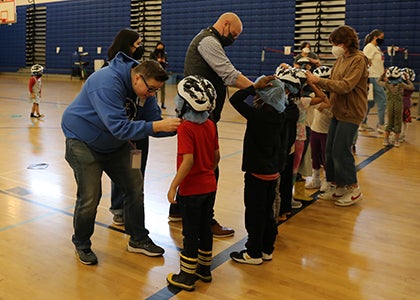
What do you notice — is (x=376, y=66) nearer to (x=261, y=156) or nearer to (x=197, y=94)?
(x=261, y=156)

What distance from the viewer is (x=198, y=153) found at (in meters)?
2.39

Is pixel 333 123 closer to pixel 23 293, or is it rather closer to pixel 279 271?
pixel 279 271

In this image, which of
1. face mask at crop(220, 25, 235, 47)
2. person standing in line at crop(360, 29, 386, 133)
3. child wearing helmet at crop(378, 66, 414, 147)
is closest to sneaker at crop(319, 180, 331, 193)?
face mask at crop(220, 25, 235, 47)

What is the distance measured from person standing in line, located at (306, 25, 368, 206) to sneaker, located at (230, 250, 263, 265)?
1.43 m

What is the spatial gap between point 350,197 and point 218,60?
5.98 feet

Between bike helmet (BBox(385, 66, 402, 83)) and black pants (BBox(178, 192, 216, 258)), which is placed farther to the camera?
bike helmet (BBox(385, 66, 402, 83))

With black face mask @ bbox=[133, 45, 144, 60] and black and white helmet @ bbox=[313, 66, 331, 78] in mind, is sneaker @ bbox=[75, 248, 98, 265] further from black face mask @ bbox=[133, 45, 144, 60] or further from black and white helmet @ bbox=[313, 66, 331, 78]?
black and white helmet @ bbox=[313, 66, 331, 78]

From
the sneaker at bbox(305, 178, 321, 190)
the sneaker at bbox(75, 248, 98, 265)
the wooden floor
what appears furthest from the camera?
the sneaker at bbox(305, 178, 321, 190)

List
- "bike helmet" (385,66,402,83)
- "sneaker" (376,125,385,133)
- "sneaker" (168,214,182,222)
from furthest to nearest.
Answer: "sneaker" (376,125,385,133)
"bike helmet" (385,66,402,83)
"sneaker" (168,214,182,222)

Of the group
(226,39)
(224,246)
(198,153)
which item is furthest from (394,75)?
(198,153)

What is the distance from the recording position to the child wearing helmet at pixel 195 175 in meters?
2.32

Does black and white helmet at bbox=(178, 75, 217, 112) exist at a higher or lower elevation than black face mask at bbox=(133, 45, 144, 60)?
lower

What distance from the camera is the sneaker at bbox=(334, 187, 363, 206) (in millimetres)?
3908

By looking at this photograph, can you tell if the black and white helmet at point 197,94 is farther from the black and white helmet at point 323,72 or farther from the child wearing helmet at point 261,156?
the black and white helmet at point 323,72
